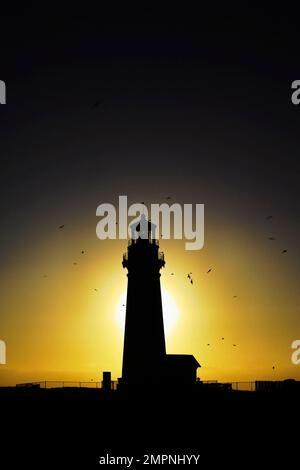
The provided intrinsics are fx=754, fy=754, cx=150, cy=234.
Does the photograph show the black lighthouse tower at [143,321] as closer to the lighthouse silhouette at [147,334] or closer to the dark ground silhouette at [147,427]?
the lighthouse silhouette at [147,334]

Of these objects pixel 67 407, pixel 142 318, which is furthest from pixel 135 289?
pixel 67 407

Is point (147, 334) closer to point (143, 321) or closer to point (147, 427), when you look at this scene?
point (143, 321)

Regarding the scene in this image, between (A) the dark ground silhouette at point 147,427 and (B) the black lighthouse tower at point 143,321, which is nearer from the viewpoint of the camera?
(A) the dark ground silhouette at point 147,427

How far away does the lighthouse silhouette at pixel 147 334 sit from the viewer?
57.0m

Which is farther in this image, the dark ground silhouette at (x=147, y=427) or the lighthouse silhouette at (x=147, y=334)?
the lighthouse silhouette at (x=147, y=334)

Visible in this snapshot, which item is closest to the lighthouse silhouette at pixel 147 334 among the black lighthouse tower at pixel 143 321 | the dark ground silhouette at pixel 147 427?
the black lighthouse tower at pixel 143 321

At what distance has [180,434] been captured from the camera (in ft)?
148

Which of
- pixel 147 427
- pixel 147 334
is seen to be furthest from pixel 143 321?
pixel 147 427

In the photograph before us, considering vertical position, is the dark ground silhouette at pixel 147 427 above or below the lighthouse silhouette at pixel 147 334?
below

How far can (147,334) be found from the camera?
57375 millimetres
